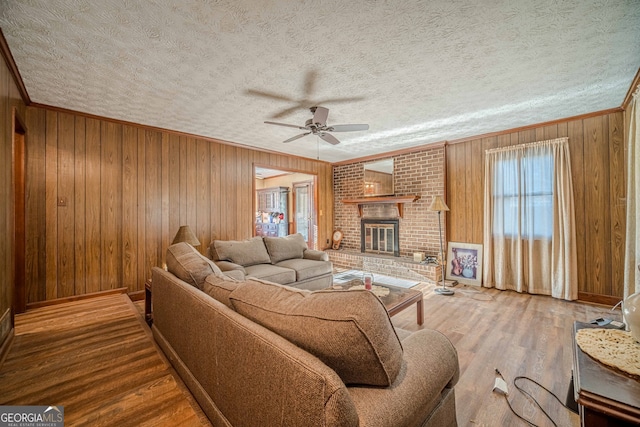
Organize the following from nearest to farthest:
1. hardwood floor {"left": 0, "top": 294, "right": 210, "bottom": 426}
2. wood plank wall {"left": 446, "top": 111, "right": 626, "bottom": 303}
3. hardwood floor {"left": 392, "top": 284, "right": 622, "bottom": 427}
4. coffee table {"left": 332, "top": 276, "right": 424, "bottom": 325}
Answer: hardwood floor {"left": 0, "top": 294, "right": 210, "bottom": 426}, hardwood floor {"left": 392, "top": 284, "right": 622, "bottom": 427}, coffee table {"left": 332, "top": 276, "right": 424, "bottom": 325}, wood plank wall {"left": 446, "top": 111, "right": 626, "bottom": 303}

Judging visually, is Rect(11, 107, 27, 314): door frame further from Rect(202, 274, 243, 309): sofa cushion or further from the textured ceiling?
Rect(202, 274, 243, 309): sofa cushion

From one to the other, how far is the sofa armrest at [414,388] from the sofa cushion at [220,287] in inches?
31.0

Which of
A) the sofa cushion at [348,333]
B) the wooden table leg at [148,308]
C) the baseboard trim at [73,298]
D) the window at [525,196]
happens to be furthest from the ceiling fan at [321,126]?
the baseboard trim at [73,298]

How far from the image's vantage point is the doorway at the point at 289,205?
24.2 feet

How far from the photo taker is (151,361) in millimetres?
2008

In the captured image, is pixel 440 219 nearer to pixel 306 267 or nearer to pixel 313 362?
pixel 306 267

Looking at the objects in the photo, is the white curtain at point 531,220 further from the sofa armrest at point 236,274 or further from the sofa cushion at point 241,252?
the sofa armrest at point 236,274

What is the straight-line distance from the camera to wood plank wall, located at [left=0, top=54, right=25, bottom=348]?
213 cm

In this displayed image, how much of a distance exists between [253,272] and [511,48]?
3281mm

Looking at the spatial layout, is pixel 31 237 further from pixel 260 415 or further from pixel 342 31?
pixel 342 31

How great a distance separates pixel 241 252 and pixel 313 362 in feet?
9.67

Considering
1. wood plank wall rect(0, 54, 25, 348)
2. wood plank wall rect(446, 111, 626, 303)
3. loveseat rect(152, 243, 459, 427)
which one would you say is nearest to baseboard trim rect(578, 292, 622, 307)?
wood plank wall rect(446, 111, 626, 303)
